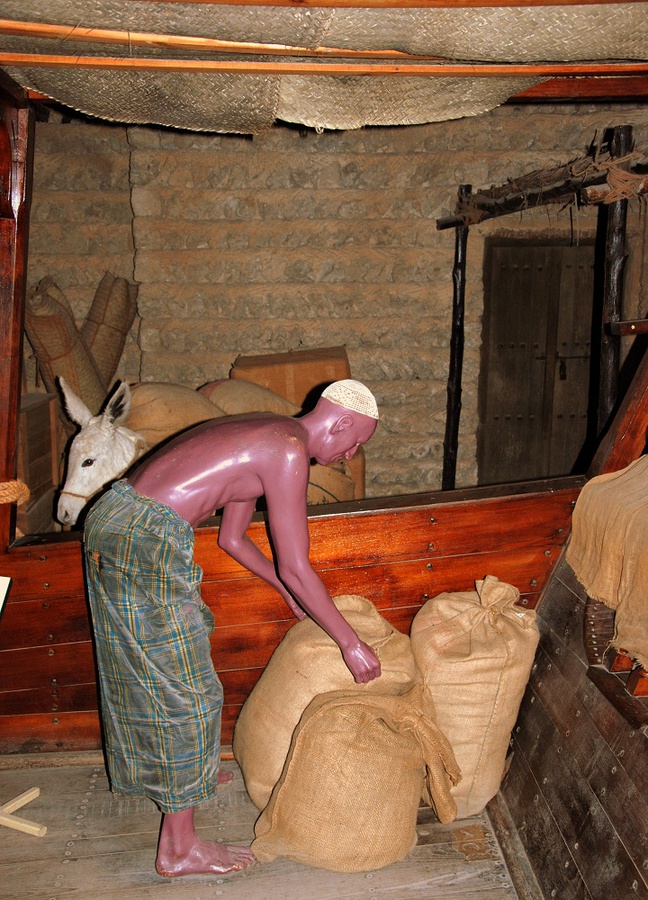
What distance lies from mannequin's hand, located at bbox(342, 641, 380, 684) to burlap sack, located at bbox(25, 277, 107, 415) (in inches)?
159

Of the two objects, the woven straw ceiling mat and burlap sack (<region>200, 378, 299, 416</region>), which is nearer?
the woven straw ceiling mat

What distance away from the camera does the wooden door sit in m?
6.57

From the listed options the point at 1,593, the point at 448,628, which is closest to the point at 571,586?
the point at 448,628

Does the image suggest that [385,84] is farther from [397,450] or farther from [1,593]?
[397,450]

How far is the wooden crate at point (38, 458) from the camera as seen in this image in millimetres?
5414

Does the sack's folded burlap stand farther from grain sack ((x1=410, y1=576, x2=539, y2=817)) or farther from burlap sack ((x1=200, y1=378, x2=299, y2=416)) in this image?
burlap sack ((x1=200, y1=378, x2=299, y2=416))

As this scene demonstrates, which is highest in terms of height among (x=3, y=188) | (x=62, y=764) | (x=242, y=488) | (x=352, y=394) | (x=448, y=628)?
(x=3, y=188)

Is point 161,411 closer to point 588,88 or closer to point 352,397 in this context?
point 352,397

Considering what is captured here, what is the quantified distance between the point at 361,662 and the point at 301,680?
1.25ft

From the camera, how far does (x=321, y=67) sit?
235 centimetres

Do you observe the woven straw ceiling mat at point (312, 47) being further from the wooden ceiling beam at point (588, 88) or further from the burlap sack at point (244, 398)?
the burlap sack at point (244, 398)

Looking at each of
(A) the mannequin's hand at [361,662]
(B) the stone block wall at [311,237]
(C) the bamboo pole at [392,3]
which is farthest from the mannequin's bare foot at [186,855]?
(B) the stone block wall at [311,237]

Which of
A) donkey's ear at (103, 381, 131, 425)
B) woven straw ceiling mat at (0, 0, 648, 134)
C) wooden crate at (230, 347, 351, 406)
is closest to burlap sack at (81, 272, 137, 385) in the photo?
wooden crate at (230, 347, 351, 406)

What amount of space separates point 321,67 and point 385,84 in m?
0.27
